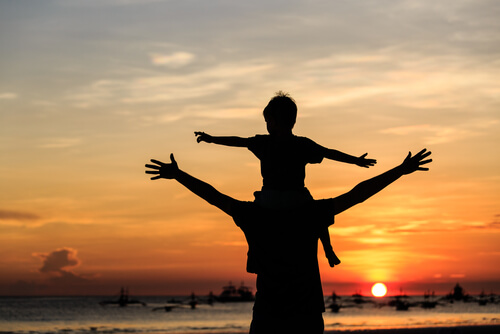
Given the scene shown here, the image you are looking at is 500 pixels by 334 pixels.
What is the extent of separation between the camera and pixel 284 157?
3.12 metres

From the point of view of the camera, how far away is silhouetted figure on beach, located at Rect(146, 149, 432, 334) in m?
2.95

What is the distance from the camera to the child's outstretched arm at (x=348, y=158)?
332 cm

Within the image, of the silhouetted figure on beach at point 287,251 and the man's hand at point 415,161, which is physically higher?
the man's hand at point 415,161

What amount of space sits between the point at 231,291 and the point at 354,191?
14879 centimetres

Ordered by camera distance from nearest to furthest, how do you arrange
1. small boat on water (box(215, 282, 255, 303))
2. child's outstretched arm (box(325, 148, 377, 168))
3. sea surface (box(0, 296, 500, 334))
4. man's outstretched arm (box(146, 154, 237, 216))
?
man's outstretched arm (box(146, 154, 237, 216)) → child's outstretched arm (box(325, 148, 377, 168)) → sea surface (box(0, 296, 500, 334)) → small boat on water (box(215, 282, 255, 303))

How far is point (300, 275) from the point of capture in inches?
118

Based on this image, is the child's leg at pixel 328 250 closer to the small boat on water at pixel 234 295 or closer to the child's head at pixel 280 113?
the child's head at pixel 280 113

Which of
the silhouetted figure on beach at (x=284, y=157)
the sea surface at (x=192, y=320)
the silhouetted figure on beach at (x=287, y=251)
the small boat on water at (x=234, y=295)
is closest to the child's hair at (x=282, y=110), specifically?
the silhouetted figure on beach at (x=284, y=157)

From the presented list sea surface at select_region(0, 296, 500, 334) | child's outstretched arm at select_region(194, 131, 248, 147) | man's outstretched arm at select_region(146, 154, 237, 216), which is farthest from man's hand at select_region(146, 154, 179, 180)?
sea surface at select_region(0, 296, 500, 334)

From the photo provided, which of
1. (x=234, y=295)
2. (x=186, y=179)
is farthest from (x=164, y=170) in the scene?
(x=234, y=295)

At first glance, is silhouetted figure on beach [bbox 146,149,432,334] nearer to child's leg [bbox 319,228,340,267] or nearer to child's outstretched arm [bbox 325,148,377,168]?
A: child's leg [bbox 319,228,340,267]

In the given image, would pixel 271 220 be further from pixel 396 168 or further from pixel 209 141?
pixel 209 141

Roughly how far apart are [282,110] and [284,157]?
22 centimetres

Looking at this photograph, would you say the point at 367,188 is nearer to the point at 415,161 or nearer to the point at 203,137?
the point at 415,161
